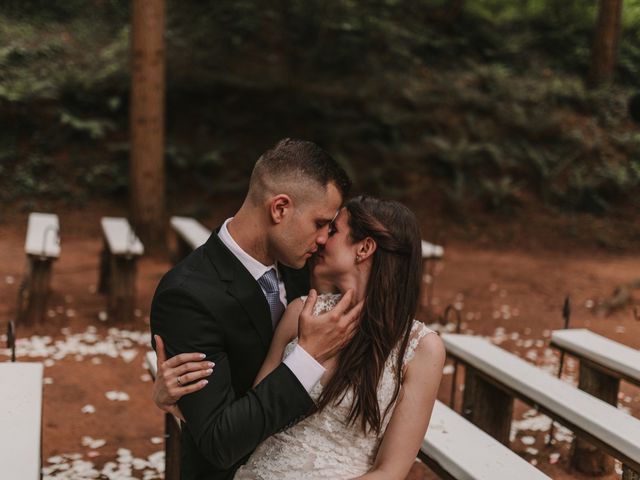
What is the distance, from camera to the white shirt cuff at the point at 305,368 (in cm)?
218

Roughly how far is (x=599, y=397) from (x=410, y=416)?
2.57m

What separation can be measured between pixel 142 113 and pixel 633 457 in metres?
8.35

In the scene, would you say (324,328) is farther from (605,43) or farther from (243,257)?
(605,43)

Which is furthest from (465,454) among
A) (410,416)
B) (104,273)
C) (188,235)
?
(104,273)

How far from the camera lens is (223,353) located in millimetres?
2340

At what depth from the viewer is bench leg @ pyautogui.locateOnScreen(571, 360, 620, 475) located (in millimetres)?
4391

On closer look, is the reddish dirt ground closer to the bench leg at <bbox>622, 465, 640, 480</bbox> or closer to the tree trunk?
the bench leg at <bbox>622, 465, 640, 480</bbox>

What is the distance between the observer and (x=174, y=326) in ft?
7.57

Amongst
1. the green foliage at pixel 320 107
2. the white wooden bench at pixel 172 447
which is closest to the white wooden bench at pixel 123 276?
the white wooden bench at pixel 172 447

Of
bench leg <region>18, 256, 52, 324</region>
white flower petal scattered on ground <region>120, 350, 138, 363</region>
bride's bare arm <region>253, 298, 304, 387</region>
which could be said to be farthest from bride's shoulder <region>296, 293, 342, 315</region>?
bench leg <region>18, 256, 52, 324</region>

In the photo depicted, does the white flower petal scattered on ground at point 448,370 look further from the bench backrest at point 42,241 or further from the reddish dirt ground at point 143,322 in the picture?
the bench backrest at point 42,241

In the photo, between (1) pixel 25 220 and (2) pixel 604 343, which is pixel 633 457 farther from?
(1) pixel 25 220

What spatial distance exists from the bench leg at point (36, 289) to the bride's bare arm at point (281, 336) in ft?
16.7

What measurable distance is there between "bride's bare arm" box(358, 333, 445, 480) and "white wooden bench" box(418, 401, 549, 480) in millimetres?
576
